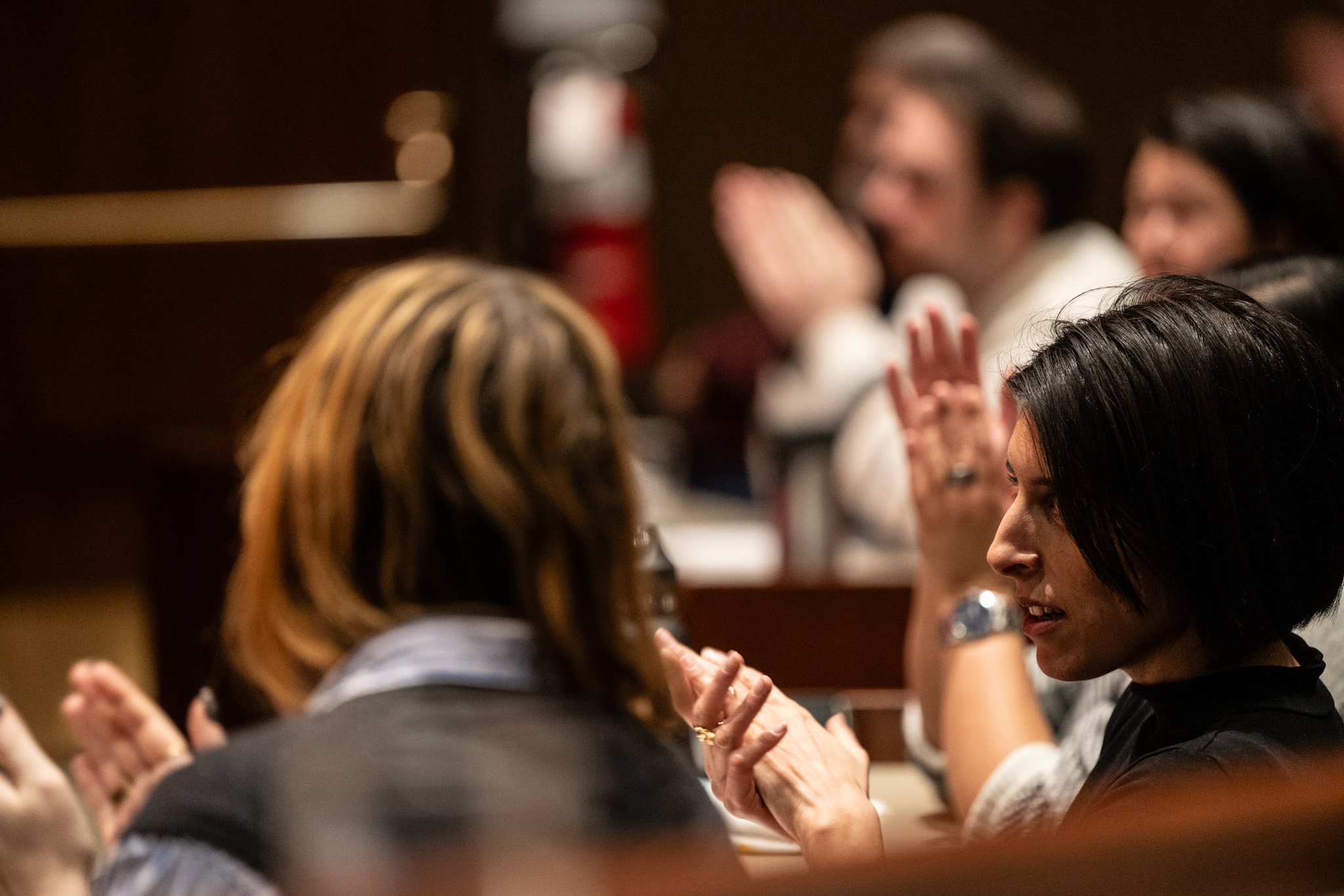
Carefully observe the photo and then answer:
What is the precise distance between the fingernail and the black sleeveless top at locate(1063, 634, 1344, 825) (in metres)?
0.64

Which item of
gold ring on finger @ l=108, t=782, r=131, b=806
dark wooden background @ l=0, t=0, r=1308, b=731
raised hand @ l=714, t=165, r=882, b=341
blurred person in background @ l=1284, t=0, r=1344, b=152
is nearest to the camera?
gold ring on finger @ l=108, t=782, r=131, b=806

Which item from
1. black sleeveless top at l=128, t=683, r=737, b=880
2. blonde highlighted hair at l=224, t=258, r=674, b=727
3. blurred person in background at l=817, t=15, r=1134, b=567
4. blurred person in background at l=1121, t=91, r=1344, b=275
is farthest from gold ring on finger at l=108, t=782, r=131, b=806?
blurred person in background at l=817, t=15, r=1134, b=567

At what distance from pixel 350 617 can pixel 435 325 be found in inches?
7.4

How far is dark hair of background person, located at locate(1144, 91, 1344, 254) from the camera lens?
1.33m

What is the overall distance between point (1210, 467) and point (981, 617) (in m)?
0.41

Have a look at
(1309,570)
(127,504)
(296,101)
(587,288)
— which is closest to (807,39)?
(587,288)

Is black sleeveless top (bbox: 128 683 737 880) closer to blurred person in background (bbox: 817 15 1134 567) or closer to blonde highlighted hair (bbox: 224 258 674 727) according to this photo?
blonde highlighted hair (bbox: 224 258 674 727)

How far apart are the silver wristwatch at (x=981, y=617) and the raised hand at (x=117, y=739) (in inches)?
21.1

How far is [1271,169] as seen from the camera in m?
1.34

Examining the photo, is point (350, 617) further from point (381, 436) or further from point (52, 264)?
point (52, 264)

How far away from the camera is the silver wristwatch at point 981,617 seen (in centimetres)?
102

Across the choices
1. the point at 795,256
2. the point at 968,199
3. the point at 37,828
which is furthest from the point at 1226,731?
the point at 795,256

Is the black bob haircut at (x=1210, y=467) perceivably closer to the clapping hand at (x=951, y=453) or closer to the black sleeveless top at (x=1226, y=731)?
the black sleeveless top at (x=1226, y=731)

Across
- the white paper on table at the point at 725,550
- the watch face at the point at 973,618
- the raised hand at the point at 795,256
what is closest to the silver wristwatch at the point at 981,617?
the watch face at the point at 973,618
